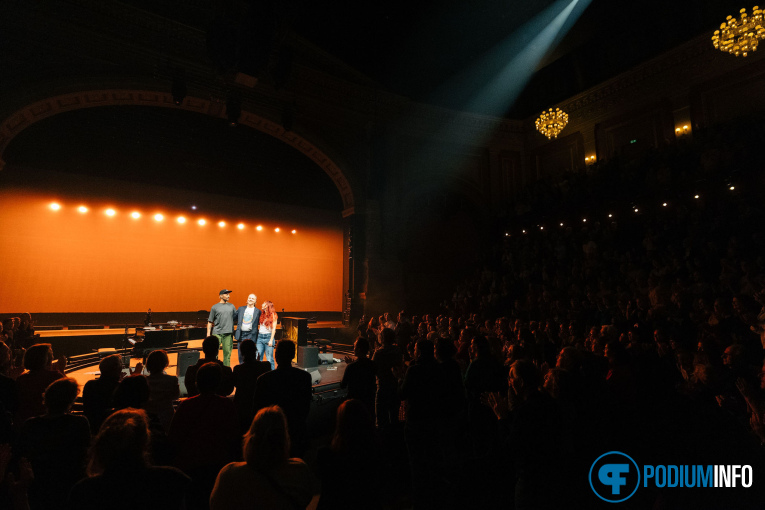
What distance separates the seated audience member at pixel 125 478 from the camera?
1.53 metres

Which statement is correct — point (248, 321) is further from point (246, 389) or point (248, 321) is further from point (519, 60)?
point (519, 60)

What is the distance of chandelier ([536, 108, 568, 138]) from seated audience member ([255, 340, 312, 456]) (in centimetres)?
1206

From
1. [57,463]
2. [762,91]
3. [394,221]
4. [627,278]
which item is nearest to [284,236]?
[394,221]

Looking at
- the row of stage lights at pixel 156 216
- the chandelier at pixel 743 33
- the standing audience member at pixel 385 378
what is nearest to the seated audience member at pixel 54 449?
the standing audience member at pixel 385 378

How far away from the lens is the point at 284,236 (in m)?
17.1

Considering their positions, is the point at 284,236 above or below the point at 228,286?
above

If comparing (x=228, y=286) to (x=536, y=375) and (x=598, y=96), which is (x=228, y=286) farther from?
(x=598, y=96)

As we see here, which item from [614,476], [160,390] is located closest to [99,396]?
[160,390]

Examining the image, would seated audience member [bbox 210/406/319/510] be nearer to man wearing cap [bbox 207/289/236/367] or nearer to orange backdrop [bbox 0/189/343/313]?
man wearing cap [bbox 207/289/236/367]

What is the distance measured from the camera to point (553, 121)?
1266 cm

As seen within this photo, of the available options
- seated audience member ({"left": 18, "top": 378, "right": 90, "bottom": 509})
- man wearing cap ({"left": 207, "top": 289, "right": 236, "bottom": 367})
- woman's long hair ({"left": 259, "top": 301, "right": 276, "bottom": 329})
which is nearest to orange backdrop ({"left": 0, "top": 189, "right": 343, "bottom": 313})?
man wearing cap ({"left": 207, "top": 289, "right": 236, "bottom": 367})

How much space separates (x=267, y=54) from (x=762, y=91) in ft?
43.5

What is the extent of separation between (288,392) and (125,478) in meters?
1.82

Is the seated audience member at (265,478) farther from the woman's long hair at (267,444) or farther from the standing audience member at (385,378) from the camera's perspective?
the standing audience member at (385,378)
